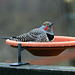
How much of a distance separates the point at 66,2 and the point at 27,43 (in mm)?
3528

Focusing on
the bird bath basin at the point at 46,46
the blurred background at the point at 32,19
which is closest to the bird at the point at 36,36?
the bird bath basin at the point at 46,46

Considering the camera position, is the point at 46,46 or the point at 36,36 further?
the point at 36,36

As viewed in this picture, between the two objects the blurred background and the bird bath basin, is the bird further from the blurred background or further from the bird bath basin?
the blurred background

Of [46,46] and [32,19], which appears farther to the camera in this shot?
[32,19]

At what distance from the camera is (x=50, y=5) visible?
4.98m

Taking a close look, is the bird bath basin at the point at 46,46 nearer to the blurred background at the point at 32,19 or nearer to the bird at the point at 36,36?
the bird at the point at 36,36

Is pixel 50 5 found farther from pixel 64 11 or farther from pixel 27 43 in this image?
pixel 27 43

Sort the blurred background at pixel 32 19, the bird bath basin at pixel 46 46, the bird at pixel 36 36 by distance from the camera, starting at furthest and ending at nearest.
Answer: the blurred background at pixel 32 19 → the bird at pixel 36 36 → the bird bath basin at pixel 46 46

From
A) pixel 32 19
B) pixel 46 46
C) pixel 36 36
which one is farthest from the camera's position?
pixel 32 19

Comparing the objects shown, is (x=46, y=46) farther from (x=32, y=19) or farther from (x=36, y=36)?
(x=32, y=19)

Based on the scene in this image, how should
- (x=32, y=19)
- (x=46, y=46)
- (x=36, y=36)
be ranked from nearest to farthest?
(x=46, y=46)
(x=36, y=36)
(x=32, y=19)

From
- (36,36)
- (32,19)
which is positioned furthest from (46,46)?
(32,19)

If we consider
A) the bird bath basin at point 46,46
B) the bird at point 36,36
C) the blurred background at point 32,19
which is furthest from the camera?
the blurred background at point 32,19

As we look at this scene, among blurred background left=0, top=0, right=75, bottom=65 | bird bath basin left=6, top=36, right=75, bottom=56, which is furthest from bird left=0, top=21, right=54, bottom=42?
blurred background left=0, top=0, right=75, bottom=65
